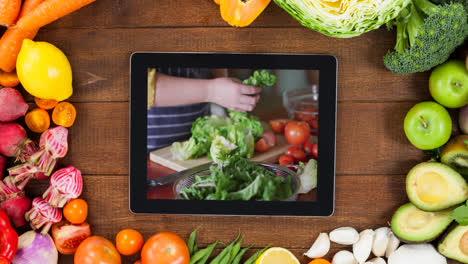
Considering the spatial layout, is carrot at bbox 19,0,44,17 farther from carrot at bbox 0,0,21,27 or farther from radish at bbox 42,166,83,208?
radish at bbox 42,166,83,208

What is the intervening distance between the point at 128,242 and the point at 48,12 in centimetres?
60

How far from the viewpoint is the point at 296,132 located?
0.95 m

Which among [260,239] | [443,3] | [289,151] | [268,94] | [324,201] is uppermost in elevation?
[443,3]

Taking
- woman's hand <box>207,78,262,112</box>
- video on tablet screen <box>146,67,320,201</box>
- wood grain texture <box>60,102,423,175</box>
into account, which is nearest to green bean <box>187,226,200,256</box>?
video on tablet screen <box>146,67,320,201</box>

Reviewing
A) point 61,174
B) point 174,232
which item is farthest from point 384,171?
point 61,174

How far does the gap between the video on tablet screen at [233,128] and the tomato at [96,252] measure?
0.23 meters

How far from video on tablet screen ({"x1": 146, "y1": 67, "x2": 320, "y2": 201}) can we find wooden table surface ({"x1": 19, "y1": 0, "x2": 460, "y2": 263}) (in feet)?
0.25

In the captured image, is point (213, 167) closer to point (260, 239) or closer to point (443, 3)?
point (260, 239)

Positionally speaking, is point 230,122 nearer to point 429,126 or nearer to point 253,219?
point 253,219

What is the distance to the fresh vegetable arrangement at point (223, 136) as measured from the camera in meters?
0.95

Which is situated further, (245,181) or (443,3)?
(245,181)

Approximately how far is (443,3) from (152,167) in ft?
2.58

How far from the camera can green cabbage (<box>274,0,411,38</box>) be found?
77 centimetres

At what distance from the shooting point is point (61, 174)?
957 mm
